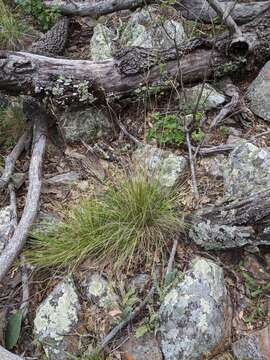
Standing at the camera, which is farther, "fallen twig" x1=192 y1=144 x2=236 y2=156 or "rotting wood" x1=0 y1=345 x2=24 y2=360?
"fallen twig" x1=192 y1=144 x2=236 y2=156

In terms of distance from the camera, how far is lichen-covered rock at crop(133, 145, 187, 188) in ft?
11.7

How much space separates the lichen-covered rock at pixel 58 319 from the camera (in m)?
2.92

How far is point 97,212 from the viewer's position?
3.30m

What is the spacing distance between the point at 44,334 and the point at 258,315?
148 centimetres

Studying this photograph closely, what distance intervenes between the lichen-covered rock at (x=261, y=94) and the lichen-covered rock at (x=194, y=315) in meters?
1.74

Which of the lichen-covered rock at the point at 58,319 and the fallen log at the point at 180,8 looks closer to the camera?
the lichen-covered rock at the point at 58,319

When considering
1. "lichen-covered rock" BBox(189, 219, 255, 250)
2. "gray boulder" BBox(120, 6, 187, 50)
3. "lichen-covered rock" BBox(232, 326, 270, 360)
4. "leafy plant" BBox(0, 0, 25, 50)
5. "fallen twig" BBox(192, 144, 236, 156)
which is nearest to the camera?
"lichen-covered rock" BBox(232, 326, 270, 360)

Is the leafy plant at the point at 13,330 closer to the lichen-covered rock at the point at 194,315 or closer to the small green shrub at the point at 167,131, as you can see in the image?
the lichen-covered rock at the point at 194,315

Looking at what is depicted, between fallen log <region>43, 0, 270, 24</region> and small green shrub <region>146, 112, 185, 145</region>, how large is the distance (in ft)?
4.36

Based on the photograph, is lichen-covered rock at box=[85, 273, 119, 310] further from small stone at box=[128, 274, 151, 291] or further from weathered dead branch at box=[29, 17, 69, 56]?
weathered dead branch at box=[29, 17, 69, 56]

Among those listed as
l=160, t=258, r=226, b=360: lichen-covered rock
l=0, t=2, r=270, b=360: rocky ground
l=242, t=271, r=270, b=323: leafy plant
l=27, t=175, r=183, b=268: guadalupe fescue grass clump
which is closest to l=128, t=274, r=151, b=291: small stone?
l=0, t=2, r=270, b=360: rocky ground

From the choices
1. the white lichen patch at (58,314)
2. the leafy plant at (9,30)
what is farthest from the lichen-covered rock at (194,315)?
the leafy plant at (9,30)

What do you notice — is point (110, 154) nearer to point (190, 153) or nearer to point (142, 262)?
point (190, 153)

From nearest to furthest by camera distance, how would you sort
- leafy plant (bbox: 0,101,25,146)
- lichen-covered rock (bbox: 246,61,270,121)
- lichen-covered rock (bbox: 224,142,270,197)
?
lichen-covered rock (bbox: 224,142,270,197)
lichen-covered rock (bbox: 246,61,270,121)
leafy plant (bbox: 0,101,25,146)
